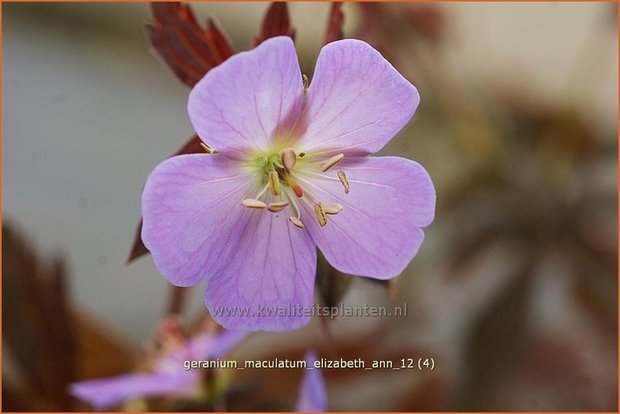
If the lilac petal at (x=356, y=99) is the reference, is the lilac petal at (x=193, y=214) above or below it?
below

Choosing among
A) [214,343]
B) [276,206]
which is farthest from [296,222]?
[214,343]

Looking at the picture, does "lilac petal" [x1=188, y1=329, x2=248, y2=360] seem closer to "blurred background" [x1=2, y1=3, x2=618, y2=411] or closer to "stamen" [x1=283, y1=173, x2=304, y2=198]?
"blurred background" [x1=2, y1=3, x2=618, y2=411]

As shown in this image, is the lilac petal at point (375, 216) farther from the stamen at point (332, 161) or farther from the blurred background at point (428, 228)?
the blurred background at point (428, 228)

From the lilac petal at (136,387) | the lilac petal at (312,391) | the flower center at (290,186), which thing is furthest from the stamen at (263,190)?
the lilac petal at (136,387)

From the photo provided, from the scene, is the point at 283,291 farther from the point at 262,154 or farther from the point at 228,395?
the point at 228,395

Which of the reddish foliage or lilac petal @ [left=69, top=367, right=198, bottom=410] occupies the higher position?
the reddish foliage

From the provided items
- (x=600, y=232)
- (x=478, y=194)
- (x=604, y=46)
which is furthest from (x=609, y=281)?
(x=604, y=46)

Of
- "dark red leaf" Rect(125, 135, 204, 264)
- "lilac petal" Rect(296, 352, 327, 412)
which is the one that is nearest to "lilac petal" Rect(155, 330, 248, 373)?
"lilac petal" Rect(296, 352, 327, 412)
